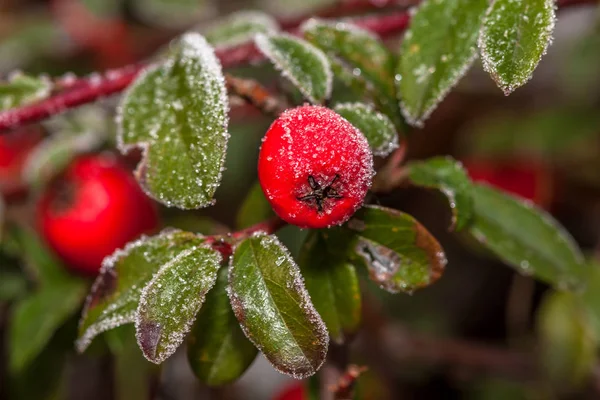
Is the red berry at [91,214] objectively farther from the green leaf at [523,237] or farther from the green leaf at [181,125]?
the green leaf at [523,237]

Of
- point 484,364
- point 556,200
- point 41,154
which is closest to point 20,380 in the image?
point 41,154

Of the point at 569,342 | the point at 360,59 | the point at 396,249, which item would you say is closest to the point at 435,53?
the point at 360,59

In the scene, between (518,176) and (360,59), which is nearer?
(360,59)

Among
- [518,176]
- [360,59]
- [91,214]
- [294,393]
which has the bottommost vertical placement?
[294,393]

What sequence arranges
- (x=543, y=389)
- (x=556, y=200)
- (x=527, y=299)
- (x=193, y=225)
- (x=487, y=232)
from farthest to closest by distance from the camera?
(x=556, y=200) → (x=527, y=299) → (x=543, y=389) → (x=193, y=225) → (x=487, y=232)

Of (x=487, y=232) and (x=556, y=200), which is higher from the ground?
(x=487, y=232)

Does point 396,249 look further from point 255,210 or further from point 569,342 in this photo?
point 569,342

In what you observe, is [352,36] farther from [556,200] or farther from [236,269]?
[556,200]

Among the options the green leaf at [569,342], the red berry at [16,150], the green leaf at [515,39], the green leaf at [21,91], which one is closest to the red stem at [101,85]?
the green leaf at [21,91]
